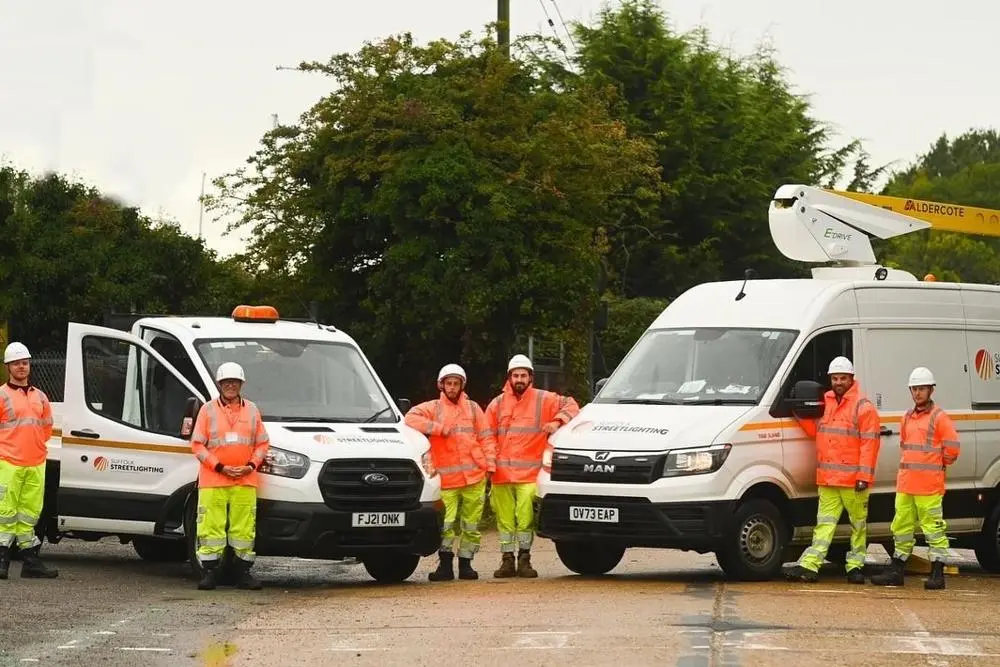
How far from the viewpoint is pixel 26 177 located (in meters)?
44.6

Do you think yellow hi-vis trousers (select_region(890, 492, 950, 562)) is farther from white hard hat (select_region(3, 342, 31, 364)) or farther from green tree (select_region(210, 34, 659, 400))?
green tree (select_region(210, 34, 659, 400))

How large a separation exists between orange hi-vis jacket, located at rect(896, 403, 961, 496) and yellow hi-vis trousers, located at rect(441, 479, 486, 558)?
3.51 metres

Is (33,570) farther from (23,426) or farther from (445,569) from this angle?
(445,569)

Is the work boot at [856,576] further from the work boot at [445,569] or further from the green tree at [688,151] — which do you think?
the green tree at [688,151]

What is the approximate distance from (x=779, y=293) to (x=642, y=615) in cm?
453

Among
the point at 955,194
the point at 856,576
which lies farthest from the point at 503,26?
the point at 955,194

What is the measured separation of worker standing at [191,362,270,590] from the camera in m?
14.8

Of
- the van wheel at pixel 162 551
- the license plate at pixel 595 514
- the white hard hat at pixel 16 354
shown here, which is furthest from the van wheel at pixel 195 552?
the license plate at pixel 595 514

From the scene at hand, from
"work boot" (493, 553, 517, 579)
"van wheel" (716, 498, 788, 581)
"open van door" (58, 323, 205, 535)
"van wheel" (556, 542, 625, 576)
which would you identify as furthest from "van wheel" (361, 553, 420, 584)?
"van wheel" (716, 498, 788, 581)

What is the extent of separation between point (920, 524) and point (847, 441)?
953 millimetres

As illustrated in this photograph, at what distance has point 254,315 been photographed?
1716 centimetres

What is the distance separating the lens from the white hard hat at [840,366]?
15.6m

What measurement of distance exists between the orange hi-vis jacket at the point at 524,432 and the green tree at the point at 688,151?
2735 cm

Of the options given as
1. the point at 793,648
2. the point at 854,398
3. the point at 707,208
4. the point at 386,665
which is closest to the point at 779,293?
the point at 854,398
